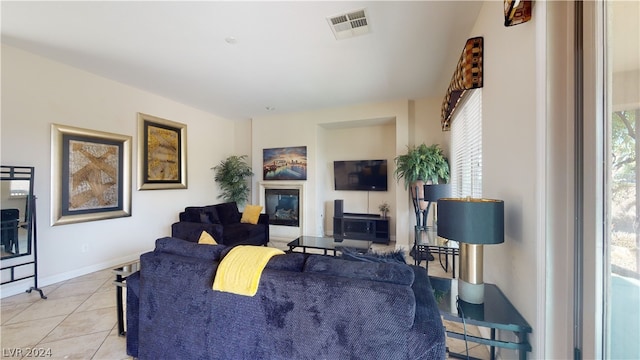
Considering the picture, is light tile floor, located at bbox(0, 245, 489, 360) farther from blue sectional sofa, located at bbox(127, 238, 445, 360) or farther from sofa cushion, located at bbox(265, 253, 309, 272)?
sofa cushion, located at bbox(265, 253, 309, 272)

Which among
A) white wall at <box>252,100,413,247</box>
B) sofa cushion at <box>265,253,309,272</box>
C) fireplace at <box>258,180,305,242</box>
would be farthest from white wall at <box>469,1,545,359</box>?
fireplace at <box>258,180,305,242</box>

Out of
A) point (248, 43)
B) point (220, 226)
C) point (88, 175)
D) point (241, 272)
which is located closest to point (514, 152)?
point (241, 272)

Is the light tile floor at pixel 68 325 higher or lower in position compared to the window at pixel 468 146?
lower

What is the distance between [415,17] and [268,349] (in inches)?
111

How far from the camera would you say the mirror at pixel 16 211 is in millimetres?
2502

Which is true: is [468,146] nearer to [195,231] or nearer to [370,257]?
[370,257]

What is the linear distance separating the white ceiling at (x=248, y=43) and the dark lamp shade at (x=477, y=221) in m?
1.78

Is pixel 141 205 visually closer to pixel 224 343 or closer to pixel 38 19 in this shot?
pixel 38 19

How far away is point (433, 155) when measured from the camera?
3.84 meters

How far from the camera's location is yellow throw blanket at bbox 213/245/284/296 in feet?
4.30

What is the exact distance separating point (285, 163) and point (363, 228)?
7.27ft

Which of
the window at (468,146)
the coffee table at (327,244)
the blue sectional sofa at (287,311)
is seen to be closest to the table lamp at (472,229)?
the blue sectional sofa at (287,311)

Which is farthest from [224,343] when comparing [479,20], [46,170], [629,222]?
[46,170]

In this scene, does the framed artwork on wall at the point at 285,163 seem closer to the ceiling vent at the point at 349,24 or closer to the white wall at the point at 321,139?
the white wall at the point at 321,139
